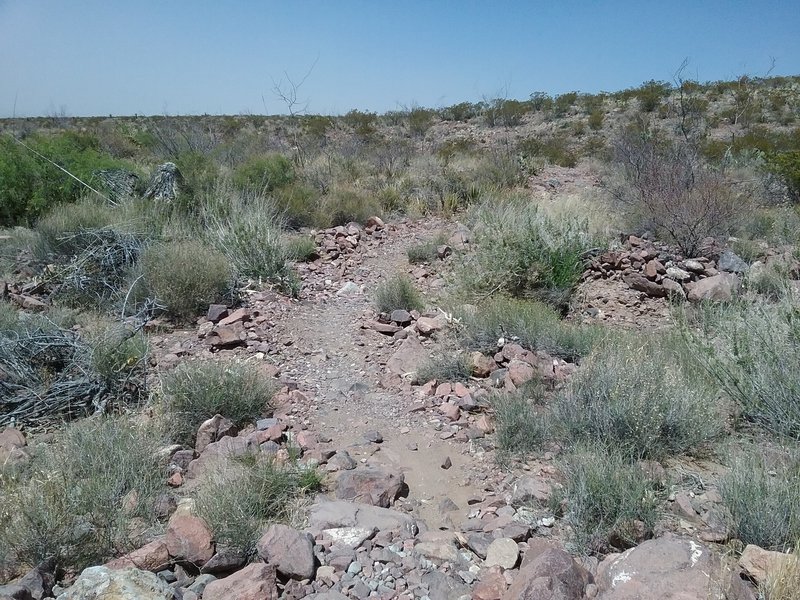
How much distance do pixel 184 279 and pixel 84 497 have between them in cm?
330

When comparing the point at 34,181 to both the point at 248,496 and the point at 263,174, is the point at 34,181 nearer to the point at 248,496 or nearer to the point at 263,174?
the point at 263,174

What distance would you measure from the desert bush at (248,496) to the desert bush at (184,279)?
3.01 metres

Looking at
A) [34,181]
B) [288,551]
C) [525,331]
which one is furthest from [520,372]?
[34,181]

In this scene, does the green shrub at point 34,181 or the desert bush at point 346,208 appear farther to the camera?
the desert bush at point 346,208

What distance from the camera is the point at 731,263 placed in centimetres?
669

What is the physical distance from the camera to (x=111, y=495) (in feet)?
9.07

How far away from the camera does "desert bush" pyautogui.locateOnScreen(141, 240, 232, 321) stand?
5.73 m

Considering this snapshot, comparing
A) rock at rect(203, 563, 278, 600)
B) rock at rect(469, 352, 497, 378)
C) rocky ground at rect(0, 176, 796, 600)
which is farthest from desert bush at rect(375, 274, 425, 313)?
rock at rect(203, 563, 278, 600)

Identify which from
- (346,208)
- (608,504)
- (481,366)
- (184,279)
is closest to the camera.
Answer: (608,504)

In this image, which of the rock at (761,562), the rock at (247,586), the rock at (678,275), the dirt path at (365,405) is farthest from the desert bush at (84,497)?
the rock at (678,275)

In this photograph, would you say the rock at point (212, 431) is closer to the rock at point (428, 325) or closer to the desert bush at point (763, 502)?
the rock at point (428, 325)

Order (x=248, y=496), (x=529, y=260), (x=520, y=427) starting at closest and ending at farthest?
1. (x=248, y=496)
2. (x=520, y=427)
3. (x=529, y=260)

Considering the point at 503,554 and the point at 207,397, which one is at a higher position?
the point at 207,397

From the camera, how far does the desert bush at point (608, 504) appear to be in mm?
2533
